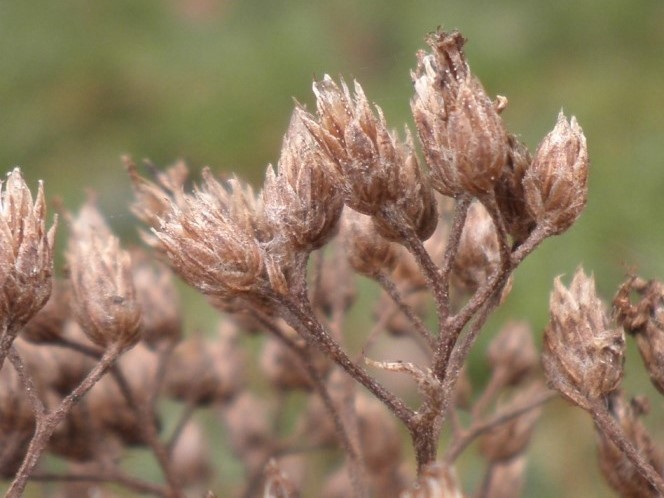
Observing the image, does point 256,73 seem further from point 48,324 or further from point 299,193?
point 299,193

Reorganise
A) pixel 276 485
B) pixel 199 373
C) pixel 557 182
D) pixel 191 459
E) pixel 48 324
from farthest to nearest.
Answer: pixel 191 459, pixel 199 373, pixel 48 324, pixel 276 485, pixel 557 182

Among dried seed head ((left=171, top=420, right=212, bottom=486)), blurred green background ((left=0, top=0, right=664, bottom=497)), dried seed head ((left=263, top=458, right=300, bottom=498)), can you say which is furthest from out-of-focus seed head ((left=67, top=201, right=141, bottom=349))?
blurred green background ((left=0, top=0, right=664, bottom=497))

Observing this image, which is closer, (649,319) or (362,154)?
(362,154)

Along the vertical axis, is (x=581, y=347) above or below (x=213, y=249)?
below

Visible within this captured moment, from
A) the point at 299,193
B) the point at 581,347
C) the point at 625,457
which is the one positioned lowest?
the point at 625,457

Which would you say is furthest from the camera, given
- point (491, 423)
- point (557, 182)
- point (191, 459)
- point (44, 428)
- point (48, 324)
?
point (191, 459)

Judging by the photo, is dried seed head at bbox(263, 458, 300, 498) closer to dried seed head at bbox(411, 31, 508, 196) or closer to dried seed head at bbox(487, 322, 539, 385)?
dried seed head at bbox(411, 31, 508, 196)

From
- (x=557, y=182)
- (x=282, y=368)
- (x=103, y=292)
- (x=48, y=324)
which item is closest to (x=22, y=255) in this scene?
(x=103, y=292)
